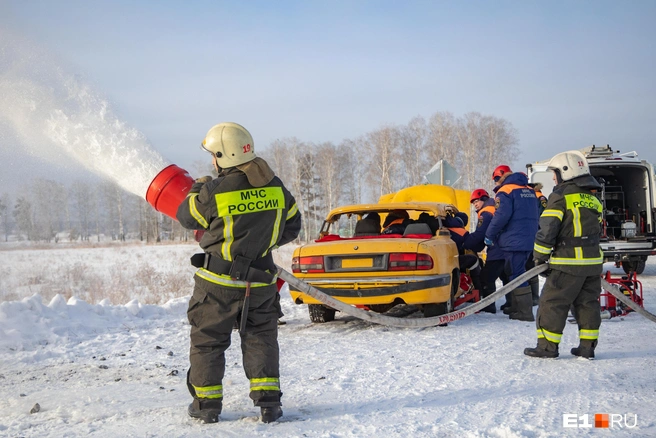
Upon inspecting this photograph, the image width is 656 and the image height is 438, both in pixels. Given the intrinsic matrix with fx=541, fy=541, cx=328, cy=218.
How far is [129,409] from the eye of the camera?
377cm

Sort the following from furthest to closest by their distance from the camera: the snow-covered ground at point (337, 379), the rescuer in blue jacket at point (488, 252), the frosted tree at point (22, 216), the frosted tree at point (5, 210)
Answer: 1. the frosted tree at point (22, 216)
2. the frosted tree at point (5, 210)
3. the rescuer in blue jacket at point (488, 252)
4. the snow-covered ground at point (337, 379)

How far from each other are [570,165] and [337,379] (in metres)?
3.08

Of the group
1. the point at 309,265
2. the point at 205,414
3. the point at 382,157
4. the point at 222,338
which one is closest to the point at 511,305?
the point at 309,265

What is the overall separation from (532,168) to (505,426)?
11.3 m

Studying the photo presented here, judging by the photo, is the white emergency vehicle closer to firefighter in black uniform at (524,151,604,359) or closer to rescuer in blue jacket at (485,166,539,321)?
rescuer in blue jacket at (485,166,539,321)

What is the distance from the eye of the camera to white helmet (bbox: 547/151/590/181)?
5309mm

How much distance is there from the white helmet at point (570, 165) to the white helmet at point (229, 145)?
333 centimetres

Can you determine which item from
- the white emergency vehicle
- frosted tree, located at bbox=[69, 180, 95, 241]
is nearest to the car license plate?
the white emergency vehicle

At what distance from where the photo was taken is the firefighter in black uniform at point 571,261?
5082mm

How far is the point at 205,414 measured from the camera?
342cm

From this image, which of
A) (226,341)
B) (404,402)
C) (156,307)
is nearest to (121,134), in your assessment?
(226,341)

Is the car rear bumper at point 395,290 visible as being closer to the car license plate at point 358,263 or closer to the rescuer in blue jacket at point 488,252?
the car license plate at point 358,263

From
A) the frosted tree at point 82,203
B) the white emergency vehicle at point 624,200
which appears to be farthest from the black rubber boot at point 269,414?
the frosted tree at point 82,203

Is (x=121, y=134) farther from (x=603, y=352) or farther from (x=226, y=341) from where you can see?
(x=603, y=352)
